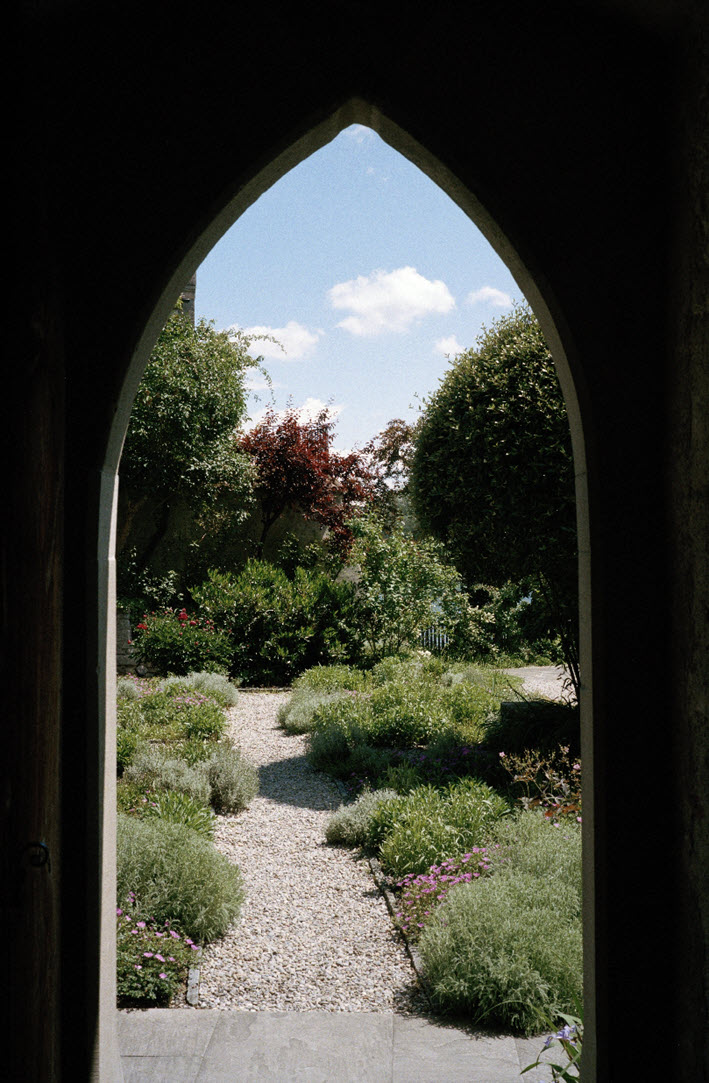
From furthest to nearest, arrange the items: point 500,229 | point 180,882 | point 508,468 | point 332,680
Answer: point 332,680, point 508,468, point 180,882, point 500,229

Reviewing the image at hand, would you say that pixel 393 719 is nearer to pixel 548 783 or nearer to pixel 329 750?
pixel 329 750

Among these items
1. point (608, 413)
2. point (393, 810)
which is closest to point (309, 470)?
point (393, 810)

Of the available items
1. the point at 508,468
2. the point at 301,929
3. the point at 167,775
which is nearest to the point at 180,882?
the point at 301,929

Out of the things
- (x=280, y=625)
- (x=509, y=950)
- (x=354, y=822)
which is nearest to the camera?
(x=509, y=950)

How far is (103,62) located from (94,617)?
1.36 m

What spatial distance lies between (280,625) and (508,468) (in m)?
5.74

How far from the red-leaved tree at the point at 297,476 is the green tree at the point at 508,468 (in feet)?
22.2

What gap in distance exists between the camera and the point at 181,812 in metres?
4.58

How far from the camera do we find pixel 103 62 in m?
1.88

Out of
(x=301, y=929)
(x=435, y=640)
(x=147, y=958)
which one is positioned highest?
(x=435, y=640)

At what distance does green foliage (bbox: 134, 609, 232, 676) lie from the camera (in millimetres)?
9922

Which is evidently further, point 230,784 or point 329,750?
point 329,750

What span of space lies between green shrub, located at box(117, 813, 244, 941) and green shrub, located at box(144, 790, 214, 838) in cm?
57

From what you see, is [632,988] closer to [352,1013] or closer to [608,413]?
[608,413]
